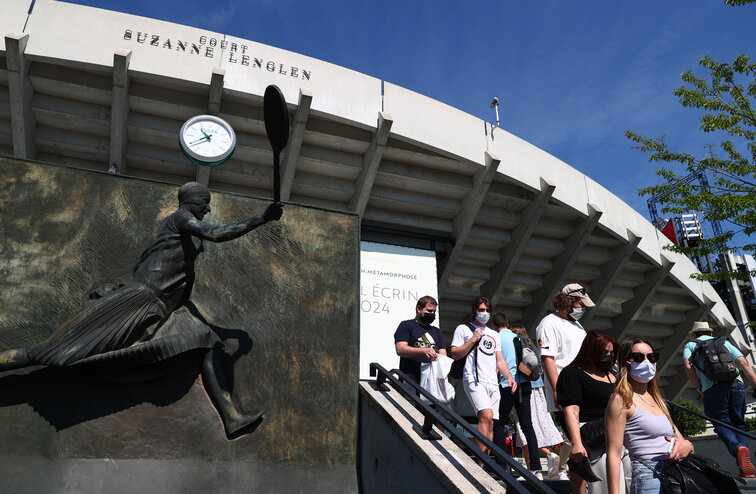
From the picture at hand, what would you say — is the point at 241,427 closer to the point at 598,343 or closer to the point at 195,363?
the point at 195,363

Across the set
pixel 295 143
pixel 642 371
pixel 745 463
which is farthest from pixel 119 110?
pixel 745 463

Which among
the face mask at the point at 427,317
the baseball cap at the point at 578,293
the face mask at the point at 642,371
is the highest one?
the baseball cap at the point at 578,293

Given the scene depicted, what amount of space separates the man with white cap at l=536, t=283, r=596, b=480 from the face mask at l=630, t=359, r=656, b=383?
4.64 ft

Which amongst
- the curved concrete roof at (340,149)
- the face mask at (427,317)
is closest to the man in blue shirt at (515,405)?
the face mask at (427,317)

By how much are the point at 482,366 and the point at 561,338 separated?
897mm

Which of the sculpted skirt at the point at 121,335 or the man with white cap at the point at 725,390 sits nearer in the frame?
the sculpted skirt at the point at 121,335

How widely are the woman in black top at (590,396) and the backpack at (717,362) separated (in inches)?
115

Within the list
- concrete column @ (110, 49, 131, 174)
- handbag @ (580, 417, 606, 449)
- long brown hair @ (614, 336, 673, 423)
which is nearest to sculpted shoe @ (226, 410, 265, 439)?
handbag @ (580, 417, 606, 449)

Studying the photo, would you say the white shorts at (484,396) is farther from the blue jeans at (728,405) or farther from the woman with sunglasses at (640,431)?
the blue jeans at (728,405)

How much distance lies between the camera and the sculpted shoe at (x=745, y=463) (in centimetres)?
592

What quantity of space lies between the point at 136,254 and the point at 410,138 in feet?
30.2

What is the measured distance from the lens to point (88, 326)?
13.6ft

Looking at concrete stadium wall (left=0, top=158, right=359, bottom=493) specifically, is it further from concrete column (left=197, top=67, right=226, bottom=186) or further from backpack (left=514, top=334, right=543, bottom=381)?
concrete column (left=197, top=67, right=226, bottom=186)

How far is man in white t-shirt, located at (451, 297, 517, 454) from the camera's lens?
18.4ft
